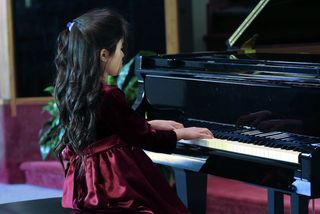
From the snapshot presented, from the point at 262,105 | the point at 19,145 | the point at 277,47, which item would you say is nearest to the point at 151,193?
the point at 262,105

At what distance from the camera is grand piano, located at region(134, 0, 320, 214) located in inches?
99.2

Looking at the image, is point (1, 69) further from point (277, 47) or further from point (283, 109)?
point (283, 109)

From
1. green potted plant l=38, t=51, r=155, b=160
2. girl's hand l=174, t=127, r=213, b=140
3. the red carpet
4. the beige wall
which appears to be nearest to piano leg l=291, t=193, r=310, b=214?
girl's hand l=174, t=127, r=213, b=140

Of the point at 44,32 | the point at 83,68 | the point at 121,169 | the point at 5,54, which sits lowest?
the point at 121,169

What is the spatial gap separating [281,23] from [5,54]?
2.61 metres

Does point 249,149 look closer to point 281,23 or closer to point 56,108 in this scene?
point 281,23

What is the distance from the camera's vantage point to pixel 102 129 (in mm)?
2588

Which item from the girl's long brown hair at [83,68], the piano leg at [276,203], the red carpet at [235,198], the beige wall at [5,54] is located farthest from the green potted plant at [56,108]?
the girl's long brown hair at [83,68]

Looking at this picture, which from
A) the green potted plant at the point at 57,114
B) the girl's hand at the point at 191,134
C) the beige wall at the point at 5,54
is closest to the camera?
the girl's hand at the point at 191,134

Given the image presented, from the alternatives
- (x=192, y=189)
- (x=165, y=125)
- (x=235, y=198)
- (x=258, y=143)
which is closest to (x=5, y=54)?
(x=235, y=198)

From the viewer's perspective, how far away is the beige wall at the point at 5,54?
5.43 m

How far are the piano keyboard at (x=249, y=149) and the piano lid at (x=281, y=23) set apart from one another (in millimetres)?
855

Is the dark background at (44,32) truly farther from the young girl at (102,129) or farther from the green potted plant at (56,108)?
the young girl at (102,129)

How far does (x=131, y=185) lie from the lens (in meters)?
2.56
